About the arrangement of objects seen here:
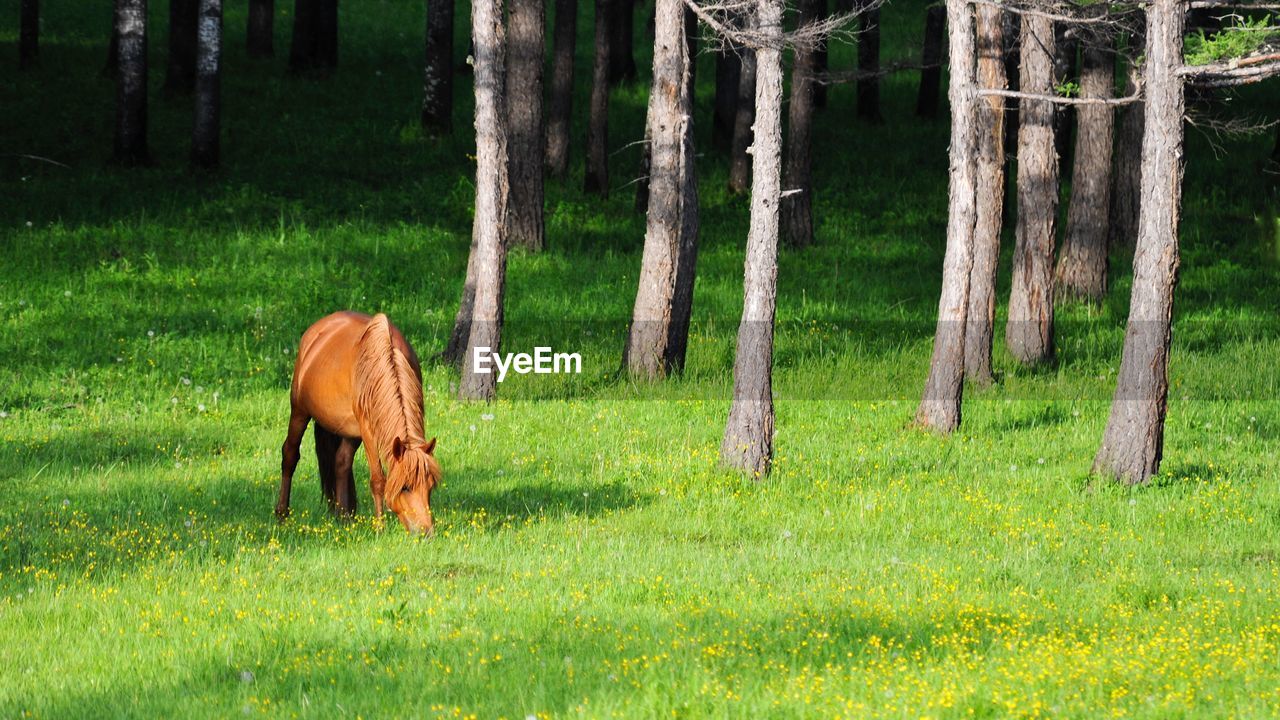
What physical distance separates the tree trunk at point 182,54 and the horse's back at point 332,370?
2481cm

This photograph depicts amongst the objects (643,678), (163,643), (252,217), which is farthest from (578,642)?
(252,217)

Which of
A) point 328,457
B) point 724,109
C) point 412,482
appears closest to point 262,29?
point 724,109

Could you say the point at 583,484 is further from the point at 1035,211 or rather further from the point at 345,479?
the point at 1035,211

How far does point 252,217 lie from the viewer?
28.7 meters

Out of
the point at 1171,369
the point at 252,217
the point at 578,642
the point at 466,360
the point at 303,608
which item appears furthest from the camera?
Answer: the point at 252,217

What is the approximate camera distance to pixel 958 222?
57.6 feet

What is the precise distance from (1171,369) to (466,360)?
1090cm

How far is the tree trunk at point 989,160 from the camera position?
65.5ft

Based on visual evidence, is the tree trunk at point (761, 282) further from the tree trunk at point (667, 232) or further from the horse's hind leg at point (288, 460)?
the tree trunk at point (667, 232)

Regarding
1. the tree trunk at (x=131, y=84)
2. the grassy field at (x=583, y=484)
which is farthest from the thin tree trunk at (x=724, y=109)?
the tree trunk at (x=131, y=84)

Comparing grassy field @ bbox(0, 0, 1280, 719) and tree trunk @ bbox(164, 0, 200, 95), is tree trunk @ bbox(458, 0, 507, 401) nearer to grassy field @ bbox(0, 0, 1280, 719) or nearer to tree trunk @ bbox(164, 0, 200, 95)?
grassy field @ bbox(0, 0, 1280, 719)

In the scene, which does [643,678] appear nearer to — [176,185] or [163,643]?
[163,643]

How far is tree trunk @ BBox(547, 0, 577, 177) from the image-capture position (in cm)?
Result: 3253

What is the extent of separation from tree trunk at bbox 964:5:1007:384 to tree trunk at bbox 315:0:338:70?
960 inches
